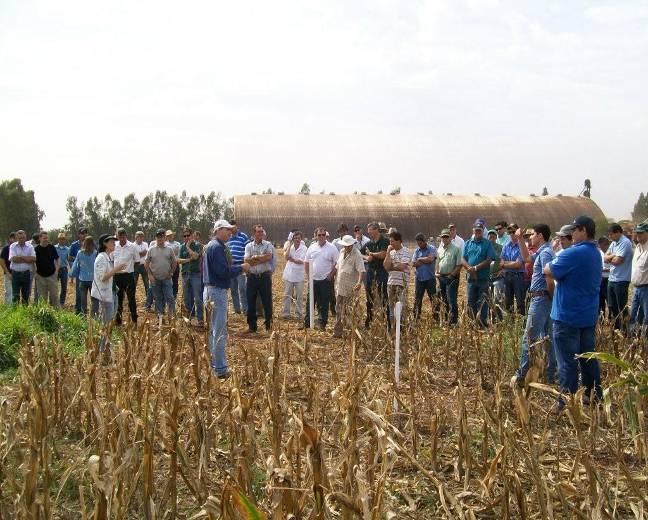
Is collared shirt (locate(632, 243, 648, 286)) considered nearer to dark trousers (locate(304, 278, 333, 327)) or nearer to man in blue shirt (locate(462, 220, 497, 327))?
man in blue shirt (locate(462, 220, 497, 327))

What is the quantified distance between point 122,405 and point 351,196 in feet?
122

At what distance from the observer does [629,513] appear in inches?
152

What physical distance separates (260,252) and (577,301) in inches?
239

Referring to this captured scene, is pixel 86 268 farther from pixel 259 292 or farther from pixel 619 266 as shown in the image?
pixel 619 266

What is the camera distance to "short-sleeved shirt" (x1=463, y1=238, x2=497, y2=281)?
1009 cm

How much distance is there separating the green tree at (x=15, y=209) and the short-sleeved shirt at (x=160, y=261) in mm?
35802

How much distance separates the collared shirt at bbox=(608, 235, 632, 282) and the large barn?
95.8 feet

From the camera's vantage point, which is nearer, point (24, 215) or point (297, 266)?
point (297, 266)

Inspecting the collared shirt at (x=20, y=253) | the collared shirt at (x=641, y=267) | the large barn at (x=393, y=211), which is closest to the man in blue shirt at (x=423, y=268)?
the collared shirt at (x=641, y=267)

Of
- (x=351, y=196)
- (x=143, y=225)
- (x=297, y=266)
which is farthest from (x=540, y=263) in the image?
(x=143, y=225)

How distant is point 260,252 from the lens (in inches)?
428

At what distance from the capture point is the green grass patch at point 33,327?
7.73m

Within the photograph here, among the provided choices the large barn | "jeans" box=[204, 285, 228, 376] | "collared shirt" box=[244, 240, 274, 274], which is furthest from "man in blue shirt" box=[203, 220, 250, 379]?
the large barn

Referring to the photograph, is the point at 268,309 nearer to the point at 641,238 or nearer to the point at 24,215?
the point at 641,238
